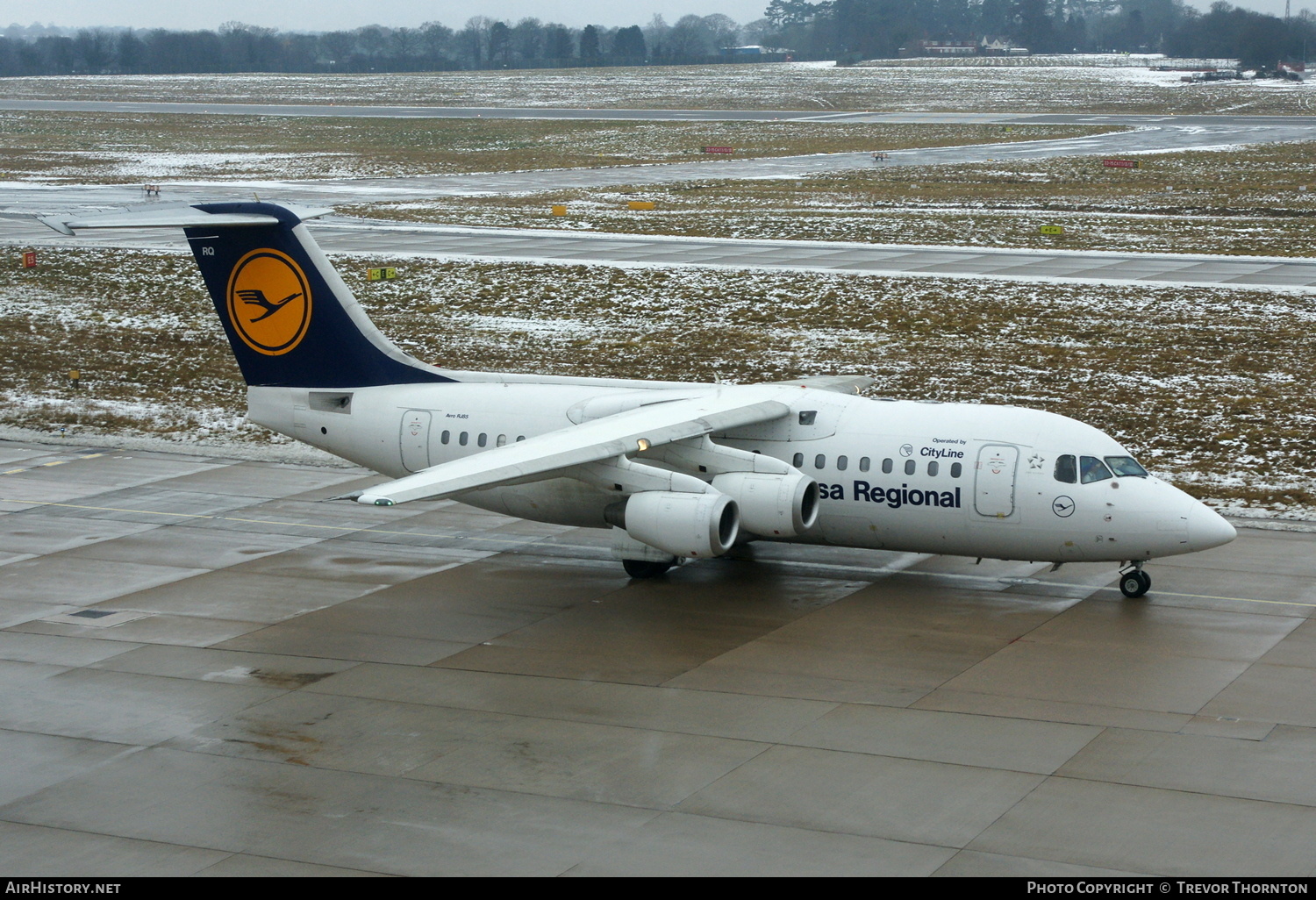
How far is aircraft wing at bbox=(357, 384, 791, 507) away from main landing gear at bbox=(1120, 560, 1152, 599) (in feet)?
20.2

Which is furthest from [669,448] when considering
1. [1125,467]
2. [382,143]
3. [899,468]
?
[382,143]

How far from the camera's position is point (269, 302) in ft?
89.8

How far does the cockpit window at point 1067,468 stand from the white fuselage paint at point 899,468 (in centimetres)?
9

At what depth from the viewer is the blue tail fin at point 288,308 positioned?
88.5ft

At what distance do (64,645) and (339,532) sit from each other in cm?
725

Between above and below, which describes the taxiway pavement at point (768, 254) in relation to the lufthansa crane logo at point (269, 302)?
below

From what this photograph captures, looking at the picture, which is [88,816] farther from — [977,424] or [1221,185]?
[1221,185]

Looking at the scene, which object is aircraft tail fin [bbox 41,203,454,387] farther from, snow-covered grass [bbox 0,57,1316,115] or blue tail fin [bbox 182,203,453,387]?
snow-covered grass [bbox 0,57,1316,115]

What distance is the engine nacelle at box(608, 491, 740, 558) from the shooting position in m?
22.8

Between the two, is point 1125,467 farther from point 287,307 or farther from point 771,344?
point 771,344

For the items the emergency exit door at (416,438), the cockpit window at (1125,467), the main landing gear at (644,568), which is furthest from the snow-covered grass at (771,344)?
the emergency exit door at (416,438)

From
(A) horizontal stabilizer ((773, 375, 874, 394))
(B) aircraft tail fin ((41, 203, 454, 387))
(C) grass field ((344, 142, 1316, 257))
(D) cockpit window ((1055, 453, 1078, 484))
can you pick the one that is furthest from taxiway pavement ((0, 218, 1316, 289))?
(D) cockpit window ((1055, 453, 1078, 484))

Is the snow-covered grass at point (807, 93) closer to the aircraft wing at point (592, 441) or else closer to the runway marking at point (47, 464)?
the runway marking at point (47, 464)

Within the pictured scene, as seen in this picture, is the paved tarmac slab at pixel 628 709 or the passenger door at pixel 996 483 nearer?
the paved tarmac slab at pixel 628 709
